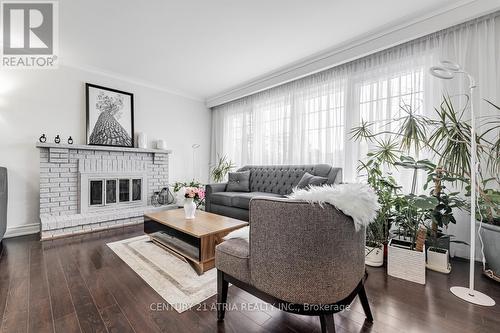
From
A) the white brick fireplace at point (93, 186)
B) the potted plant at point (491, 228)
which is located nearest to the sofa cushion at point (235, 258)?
the potted plant at point (491, 228)

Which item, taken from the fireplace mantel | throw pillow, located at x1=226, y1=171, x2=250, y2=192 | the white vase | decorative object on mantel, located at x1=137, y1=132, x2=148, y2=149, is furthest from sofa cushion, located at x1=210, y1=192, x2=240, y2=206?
decorative object on mantel, located at x1=137, y1=132, x2=148, y2=149

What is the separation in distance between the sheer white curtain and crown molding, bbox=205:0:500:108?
0.23 metres

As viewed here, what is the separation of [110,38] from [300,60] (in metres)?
2.70

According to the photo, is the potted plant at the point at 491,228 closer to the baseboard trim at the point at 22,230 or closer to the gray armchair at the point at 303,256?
the gray armchair at the point at 303,256

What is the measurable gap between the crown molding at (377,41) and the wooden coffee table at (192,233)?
2635 millimetres

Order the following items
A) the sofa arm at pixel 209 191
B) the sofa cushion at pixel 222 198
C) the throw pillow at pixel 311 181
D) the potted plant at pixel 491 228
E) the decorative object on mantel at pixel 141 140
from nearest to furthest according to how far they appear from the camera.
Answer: the potted plant at pixel 491 228 → the throw pillow at pixel 311 181 → the sofa cushion at pixel 222 198 → the sofa arm at pixel 209 191 → the decorative object on mantel at pixel 141 140

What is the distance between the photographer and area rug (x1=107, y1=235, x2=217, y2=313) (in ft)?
5.32

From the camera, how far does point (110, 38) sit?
2895 millimetres

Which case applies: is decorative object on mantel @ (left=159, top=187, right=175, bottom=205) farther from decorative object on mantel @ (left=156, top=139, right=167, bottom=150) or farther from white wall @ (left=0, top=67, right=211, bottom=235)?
white wall @ (left=0, top=67, right=211, bottom=235)

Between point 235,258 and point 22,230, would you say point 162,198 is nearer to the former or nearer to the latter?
point 22,230

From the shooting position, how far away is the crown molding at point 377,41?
2.20m

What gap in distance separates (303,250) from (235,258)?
1.42ft

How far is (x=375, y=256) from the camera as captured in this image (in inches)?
88.9

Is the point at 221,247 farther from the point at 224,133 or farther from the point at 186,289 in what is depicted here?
the point at 224,133
